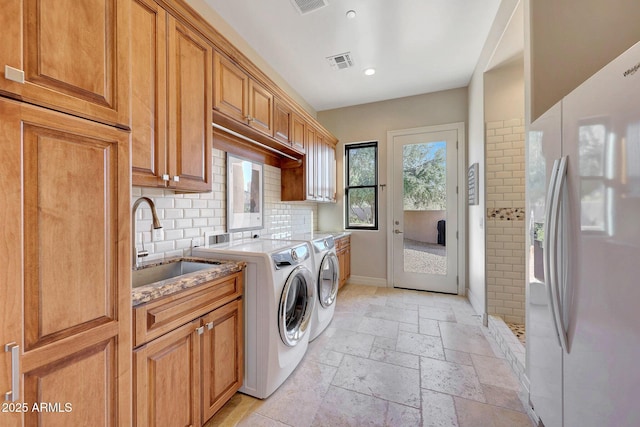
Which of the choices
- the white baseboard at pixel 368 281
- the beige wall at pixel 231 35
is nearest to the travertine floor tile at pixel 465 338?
the white baseboard at pixel 368 281

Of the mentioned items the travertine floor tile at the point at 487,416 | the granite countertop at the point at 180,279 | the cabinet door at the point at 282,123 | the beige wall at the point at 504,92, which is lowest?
the travertine floor tile at the point at 487,416

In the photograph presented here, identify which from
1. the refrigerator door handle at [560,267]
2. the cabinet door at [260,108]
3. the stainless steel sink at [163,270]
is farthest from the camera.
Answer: the cabinet door at [260,108]

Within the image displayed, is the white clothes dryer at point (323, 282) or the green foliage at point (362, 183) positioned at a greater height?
the green foliage at point (362, 183)

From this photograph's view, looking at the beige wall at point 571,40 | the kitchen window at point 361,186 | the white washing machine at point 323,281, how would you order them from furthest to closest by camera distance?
the kitchen window at point 361,186, the white washing machine at point 323,281, the beige wall at point 571,40

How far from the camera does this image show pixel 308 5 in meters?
2.14

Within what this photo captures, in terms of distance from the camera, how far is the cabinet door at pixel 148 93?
133cm

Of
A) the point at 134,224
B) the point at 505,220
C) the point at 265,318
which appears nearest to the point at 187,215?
the point at 134,224

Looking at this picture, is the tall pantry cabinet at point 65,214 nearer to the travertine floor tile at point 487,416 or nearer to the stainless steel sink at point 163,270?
the stainless steel sink at point 163,270

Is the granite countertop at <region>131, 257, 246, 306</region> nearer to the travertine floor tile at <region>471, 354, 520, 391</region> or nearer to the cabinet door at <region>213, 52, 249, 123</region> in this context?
the cabinet door at <region>213, 52, 249, 123</region>

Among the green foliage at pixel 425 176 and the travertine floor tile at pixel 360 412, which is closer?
the travertine floor tile at pixel 360 412

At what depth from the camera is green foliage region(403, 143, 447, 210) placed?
3746 mm

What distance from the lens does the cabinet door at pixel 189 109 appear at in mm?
1526

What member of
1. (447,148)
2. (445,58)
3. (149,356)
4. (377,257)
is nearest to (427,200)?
(447,148)

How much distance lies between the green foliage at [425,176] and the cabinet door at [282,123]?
→ 2.01 meters
